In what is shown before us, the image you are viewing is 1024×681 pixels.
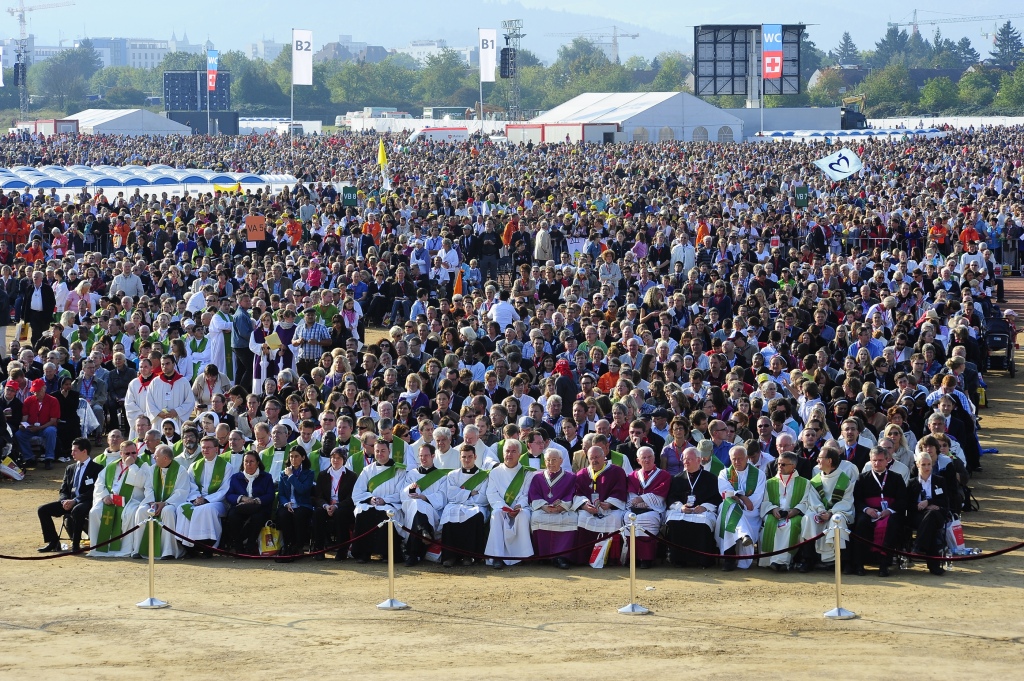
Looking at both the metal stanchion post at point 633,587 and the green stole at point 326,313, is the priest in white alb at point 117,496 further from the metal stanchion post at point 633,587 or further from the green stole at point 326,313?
the green stole at point 326,313

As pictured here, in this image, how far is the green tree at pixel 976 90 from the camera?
113125 millimetres

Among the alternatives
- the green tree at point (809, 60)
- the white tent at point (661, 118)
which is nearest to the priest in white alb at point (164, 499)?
the white tent at point (661, 118)

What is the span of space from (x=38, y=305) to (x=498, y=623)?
12.8 m

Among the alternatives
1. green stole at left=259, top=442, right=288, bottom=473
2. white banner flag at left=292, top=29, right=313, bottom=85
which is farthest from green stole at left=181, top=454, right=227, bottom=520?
white banner flag at left=292, top=29, right=313, bottom=85

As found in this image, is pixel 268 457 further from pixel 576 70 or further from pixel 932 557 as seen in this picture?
pixel 576 70

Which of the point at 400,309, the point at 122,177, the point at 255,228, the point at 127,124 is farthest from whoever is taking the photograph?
the point at 127,124

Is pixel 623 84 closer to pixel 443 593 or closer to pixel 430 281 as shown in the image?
pixel 430 281

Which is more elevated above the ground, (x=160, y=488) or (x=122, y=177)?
(x=122, y=177)

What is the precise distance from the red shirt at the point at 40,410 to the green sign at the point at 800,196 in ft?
71.0

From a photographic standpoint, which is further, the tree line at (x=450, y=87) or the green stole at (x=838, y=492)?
the tree line at (x=450, y=87)

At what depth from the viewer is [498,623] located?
9.36 m

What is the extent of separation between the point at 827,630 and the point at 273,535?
15.0ft

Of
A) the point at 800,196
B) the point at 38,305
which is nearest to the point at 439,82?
the point at 800,196

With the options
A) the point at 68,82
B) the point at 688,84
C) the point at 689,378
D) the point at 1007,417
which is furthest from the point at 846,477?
the point at 68,82
